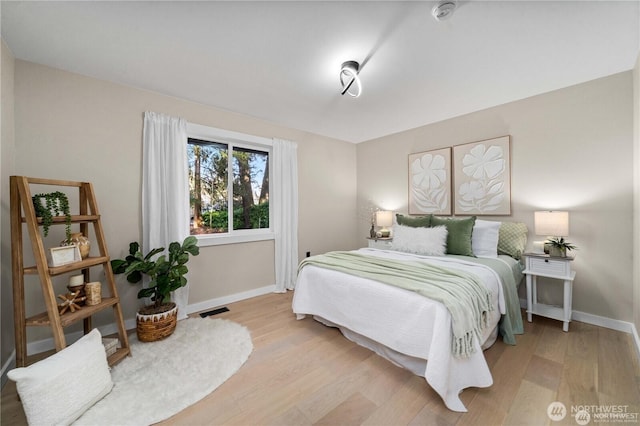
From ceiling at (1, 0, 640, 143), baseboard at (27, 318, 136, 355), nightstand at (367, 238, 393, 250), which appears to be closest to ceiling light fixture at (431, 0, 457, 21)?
ceiling at (1, 0, 640, 143)

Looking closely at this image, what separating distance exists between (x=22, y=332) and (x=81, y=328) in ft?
2.44

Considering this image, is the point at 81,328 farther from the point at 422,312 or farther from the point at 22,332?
the point at 422,312

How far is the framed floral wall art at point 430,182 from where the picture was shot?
3.57 m

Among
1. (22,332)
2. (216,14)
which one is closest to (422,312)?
(216,14)

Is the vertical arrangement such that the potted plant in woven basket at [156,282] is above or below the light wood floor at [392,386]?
above

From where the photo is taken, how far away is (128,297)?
2576 mm

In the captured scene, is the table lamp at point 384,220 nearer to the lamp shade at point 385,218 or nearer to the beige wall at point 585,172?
the lamp shade at point 385,218

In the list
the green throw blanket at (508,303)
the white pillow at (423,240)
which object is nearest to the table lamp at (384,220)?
the white pillow at (423,240)

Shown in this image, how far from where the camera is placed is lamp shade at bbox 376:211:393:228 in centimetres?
409

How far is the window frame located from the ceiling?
40 cm

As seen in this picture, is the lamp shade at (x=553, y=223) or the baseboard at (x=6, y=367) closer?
the baseboard at (x=6, y=367)

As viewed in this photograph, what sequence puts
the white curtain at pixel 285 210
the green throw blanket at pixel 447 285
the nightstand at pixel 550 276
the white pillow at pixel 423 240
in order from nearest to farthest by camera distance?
1. the green throw blanket at pixel 447 285
2. the nightstand at pixel 550 276
3. the white pillow at pixel 423 240
4. the white curtain at pixel 285 210

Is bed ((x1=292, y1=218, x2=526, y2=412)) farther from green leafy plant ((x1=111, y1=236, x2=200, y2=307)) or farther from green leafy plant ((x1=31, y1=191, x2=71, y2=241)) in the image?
green leafy plant ((x1=31, y1=191, x2=71, y2=241))

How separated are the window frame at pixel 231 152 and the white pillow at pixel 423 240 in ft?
6.06
